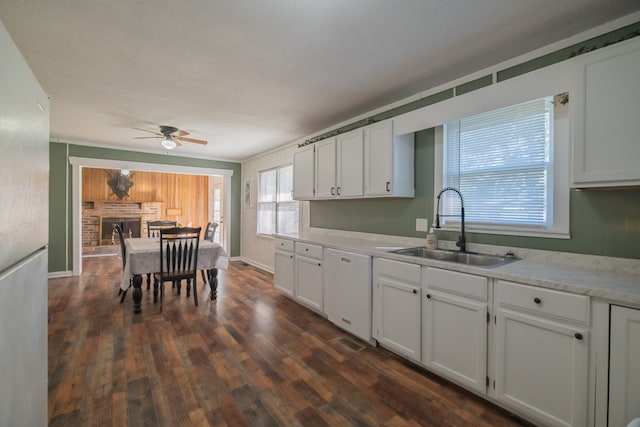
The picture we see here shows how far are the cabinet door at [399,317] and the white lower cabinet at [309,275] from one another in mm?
875

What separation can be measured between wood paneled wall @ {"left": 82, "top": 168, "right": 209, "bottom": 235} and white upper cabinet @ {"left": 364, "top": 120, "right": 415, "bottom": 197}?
7.82 m

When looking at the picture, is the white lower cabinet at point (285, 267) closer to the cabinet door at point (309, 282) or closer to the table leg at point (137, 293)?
the cabinet door at point (309, 282)

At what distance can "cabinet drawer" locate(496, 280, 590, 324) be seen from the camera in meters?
1.45

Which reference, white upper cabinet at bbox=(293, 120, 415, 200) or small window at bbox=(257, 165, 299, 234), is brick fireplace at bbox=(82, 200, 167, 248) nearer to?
small window at bbox=(257, 165, 299, 234)

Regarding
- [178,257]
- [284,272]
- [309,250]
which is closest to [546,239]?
[309,250]

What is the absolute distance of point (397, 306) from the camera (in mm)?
2352

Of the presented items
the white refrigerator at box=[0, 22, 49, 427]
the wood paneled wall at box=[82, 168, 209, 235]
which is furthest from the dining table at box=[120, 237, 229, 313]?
the wood paneled wall at box=[82, 168, 209, 235]

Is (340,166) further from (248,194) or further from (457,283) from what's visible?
(248,194)

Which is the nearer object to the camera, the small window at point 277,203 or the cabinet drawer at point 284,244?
the cabinet drawer at point 284,244

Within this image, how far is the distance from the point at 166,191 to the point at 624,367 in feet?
33.2

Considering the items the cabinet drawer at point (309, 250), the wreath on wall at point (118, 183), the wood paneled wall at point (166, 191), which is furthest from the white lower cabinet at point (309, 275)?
the wreath on wall at point (118, 183)

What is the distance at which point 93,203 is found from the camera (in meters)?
8.15

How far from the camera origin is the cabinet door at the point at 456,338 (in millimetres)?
1835

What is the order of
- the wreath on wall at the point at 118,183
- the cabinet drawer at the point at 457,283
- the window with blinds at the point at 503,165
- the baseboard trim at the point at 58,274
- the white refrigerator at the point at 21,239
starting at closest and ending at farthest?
the white refrigerator at the point at 21,239 → the cabinet drawer at the point at 457,283 → the window with blinds at the point at 503,165 → the baseboard trim at the point at 58,274 → the wreath on wall at the point at 118,183
